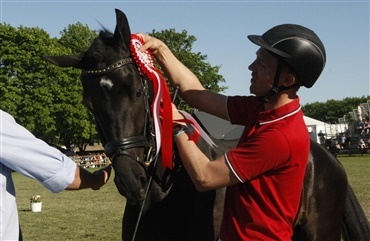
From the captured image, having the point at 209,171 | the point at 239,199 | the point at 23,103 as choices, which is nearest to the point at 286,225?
the point at 239,199

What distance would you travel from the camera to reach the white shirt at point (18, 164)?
277cm


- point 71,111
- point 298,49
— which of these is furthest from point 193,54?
point 298,49

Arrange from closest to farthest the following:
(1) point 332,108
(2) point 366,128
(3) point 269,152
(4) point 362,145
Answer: (3) point 269,152 < (4) point 362,145 < (2) point 366,128 < (1) point 332,108

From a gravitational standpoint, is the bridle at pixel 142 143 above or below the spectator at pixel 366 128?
above

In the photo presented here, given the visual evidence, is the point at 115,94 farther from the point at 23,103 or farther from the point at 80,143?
the point at 80,143

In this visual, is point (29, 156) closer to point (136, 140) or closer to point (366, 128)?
point (136, 140)

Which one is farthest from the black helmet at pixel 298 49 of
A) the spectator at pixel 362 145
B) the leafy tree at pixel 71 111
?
the leafy tree at pixel 71 111

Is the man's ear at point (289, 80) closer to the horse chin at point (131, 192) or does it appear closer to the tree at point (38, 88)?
the horse chin at point (131, 192)

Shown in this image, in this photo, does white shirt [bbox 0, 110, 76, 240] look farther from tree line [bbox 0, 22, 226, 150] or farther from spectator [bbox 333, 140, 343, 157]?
tree line [bbox 0, 22, 226, 150]

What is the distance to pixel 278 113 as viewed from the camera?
3.29 metres

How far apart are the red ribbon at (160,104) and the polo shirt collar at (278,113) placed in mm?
605

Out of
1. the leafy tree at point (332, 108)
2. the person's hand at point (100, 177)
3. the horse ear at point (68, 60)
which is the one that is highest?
the leafy tree at point (332, 108)

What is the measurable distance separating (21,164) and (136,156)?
3.09ft

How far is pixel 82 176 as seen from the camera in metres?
3.30
